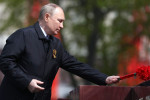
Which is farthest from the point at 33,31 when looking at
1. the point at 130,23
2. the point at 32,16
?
the point at 130,23

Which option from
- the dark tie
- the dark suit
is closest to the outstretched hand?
the dark suit

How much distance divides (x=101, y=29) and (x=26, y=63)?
1459 cm

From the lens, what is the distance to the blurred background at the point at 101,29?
17453mm

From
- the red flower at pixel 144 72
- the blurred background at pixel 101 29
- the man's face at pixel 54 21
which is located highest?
the man's face at pixel 54 21

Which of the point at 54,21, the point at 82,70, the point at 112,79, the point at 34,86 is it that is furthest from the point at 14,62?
the point at 112,79

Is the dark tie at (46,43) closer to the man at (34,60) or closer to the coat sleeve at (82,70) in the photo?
the man at (34,60)

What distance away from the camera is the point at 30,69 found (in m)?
4.46

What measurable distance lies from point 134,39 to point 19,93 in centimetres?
1426

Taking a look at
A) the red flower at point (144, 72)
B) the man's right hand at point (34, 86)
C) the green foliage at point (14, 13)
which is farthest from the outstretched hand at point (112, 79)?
the green foliage at point (14, 13)

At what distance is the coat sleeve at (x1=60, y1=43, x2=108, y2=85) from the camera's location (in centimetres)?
490

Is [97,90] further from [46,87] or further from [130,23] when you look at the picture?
[130,23]

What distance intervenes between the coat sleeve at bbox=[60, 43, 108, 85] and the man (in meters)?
0.02

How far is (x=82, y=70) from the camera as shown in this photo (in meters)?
4.97

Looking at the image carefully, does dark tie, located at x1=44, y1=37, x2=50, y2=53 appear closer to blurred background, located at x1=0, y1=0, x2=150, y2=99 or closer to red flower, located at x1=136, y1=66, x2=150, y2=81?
red flower, located at x1=136, y1=66, x2=150, y2=81
